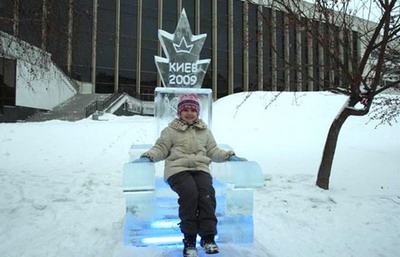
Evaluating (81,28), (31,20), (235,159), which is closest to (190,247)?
(235,159)

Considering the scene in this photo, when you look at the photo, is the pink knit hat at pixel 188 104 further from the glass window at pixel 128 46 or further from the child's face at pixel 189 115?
the glass window at pixel 128 46

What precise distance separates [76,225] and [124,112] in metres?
23.5

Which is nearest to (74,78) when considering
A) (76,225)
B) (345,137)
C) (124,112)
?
(124,112)

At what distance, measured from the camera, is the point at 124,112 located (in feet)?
89.7

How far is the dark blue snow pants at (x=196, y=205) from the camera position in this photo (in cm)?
318

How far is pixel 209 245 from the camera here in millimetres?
3086

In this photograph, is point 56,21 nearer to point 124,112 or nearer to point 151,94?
point 124,112

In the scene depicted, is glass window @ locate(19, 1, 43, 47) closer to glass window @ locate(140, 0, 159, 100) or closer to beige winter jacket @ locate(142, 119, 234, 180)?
beige winter jacket @ locate(142, 119, 234, 180)

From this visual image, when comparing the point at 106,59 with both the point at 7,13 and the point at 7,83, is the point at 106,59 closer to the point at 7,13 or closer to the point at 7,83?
the point at 7,83

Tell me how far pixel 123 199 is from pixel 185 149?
2254 millimetres

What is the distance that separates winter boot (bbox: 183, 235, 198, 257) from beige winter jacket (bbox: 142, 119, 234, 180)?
755mm

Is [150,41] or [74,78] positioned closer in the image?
[74,78]

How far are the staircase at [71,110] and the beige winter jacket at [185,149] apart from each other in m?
17.7

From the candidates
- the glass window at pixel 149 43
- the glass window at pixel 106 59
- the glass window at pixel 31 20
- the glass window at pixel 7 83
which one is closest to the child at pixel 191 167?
the glass window at pixel 31 20
